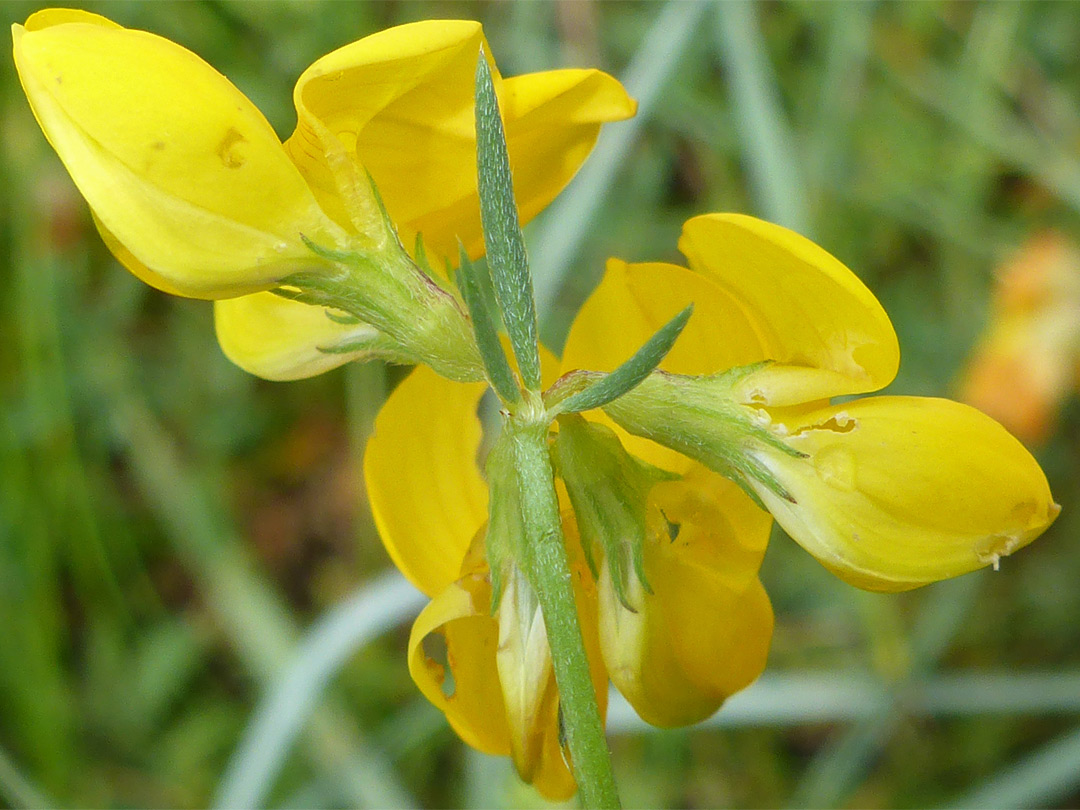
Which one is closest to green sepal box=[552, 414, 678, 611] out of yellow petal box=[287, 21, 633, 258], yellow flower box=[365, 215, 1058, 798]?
yellow flower box=[365, 215, 1058, 798]

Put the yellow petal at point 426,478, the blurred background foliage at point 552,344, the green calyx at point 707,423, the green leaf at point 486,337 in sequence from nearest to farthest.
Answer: the green leaf at point 486,337 < the green calyx at point 707,423 < the yellow petal at point 426,478 < the blurred background foliage at point 552,344

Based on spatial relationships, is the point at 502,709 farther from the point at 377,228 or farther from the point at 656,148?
the point at 656,148

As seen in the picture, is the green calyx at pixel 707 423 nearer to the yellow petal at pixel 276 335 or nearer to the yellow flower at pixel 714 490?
the yellow flower at pixel 714 490

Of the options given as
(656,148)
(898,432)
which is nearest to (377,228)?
(898,432)

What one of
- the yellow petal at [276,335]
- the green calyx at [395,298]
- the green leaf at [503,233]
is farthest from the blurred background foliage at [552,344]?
Result: the green leaf at [503,233]

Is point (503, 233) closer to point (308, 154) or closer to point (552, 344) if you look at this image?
point (308, 154)

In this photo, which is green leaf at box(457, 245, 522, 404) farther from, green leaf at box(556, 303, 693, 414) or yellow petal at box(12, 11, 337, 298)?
yellow petal at box(12, 11, 337, 298)
